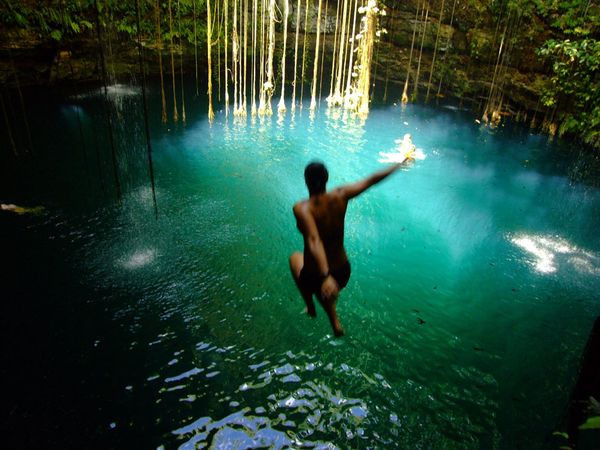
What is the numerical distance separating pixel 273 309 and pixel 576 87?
1235cm

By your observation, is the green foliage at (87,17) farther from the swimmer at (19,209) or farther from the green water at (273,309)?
the swimmer at (19,209)

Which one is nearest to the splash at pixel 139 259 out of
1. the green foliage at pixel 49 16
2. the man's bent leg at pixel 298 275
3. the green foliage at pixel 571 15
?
the man's bent leg at pixel 298 275

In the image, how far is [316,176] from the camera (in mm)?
2688

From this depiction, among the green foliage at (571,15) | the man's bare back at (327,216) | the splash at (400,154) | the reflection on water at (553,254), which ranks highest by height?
the green foliage at (571,15)

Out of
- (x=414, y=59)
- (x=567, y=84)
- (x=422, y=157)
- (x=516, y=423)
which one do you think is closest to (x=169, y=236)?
(x=516, y=423)

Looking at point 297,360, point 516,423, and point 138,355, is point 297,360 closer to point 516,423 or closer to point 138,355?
point 138,355

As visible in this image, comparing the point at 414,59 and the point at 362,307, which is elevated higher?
the point at 414,59

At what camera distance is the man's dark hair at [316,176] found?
2672 millimetres

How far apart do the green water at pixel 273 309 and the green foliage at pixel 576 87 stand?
3.37 m

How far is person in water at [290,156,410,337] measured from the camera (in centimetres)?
250

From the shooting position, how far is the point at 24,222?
6.04 meters

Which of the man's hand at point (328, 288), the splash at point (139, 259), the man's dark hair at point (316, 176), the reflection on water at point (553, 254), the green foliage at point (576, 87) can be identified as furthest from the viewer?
the green foliage at point (576, 87)

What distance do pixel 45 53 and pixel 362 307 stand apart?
12914 mm

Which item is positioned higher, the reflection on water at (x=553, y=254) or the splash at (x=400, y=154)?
the splash at (x=400, y=154)
